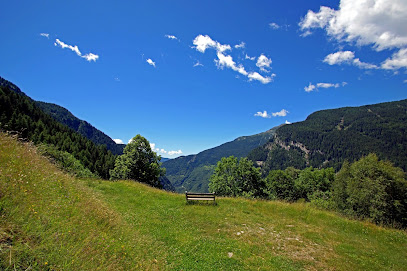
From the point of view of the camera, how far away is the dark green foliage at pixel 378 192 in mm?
33250

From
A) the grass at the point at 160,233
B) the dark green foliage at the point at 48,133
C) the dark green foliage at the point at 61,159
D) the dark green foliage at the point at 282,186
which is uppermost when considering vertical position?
the dark green foliage at the point at 48,133

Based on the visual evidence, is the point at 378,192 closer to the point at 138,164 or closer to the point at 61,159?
the point at 138,164

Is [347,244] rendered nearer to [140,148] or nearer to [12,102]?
[140,148]

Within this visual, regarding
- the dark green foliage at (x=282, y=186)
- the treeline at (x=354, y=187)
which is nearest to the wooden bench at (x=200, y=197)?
the treeline at (x=354, y=187)

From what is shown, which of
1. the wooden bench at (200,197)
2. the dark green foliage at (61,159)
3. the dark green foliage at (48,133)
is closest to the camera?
the wooden bench at (200,197)

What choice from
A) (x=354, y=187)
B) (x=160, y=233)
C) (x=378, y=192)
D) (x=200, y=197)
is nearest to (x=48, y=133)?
(x=200, y=197)

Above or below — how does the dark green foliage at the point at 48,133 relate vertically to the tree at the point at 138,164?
above

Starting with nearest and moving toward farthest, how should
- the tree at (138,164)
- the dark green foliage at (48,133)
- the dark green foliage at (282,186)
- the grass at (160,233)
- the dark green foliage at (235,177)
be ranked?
the grass at (160,233), the tree at (138,164), the dark green foliage at (235,177), the dark green foliage at (282,186), the dark green foliage at (48,133)

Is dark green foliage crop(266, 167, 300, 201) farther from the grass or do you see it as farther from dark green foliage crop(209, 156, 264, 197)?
the grass

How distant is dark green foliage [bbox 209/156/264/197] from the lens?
43250mm

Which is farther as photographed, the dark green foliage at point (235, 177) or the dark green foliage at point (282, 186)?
the dark green foliage at point (282, 186)

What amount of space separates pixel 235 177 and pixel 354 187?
22902 millimetres

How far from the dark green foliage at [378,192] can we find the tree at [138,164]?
130 ft

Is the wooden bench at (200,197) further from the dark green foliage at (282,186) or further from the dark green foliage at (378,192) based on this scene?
the dark green foliage at (282,186)
